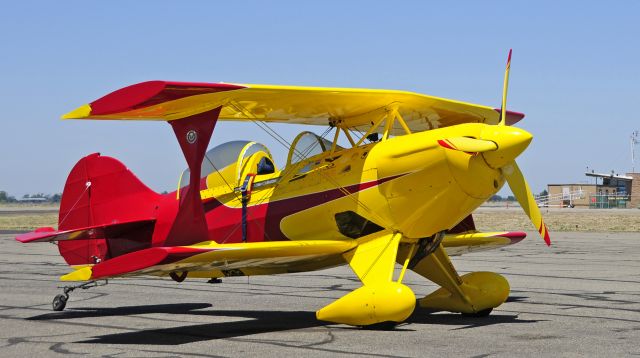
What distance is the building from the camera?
93875 millimetres

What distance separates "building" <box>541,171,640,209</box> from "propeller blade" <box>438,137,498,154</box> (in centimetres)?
8315

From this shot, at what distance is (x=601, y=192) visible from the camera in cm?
10475

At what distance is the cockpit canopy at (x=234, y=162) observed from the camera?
41.8 ft

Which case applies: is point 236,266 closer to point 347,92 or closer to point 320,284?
point 347,92

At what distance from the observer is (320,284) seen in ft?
56.4

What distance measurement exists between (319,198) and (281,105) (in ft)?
4.56

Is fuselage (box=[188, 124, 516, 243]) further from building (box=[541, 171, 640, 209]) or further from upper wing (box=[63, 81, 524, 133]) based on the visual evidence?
building (box=[541, 171, 640, 209])

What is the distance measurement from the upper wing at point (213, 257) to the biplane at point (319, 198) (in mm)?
19

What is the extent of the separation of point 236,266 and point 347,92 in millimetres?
2683

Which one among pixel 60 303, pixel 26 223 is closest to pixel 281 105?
pixel 60 303

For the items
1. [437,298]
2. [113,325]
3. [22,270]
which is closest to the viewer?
[113,325]

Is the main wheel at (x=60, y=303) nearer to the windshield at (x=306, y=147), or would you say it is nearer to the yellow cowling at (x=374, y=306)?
the windshield at (x=306, y=147)

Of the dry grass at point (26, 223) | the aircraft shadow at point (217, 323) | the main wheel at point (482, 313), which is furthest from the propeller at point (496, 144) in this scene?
the dry grass at point (26, 223)

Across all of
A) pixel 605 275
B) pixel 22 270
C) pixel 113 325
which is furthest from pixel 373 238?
pixel 22 270
